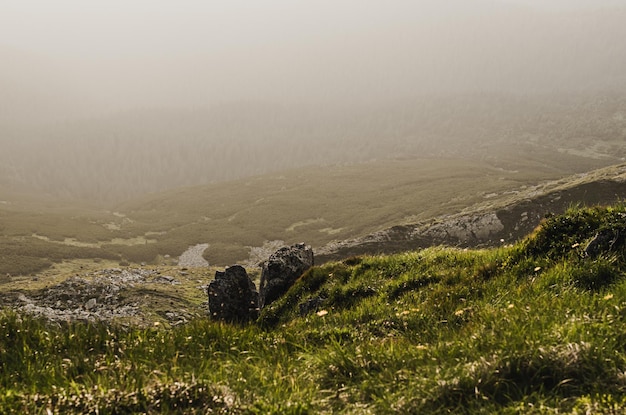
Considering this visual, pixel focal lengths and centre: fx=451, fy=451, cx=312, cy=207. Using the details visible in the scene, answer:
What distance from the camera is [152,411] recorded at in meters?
4.84

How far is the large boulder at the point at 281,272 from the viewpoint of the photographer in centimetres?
2197

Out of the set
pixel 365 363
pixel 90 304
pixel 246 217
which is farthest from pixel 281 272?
pixel 246 217

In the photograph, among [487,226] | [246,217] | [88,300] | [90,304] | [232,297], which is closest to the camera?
[232,297]

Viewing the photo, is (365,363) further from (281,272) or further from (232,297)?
(281,272)

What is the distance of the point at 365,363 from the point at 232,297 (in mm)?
14808

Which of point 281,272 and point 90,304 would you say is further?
point 90,304

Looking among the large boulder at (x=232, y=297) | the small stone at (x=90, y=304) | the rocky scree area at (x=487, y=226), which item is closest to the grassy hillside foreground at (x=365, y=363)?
the large boulder at (x=232, y=297)

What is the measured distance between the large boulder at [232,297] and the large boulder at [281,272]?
1.55 m

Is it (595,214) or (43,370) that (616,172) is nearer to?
(595,214)

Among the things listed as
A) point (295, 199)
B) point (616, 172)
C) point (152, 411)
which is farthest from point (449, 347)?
point (295, 199)

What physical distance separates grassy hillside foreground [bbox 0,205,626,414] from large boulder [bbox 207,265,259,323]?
11.7m

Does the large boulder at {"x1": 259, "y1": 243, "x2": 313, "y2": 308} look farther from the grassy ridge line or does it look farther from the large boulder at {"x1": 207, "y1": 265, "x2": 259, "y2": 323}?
the grassy ridge line

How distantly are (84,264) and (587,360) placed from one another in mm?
87359

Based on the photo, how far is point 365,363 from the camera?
587cm
